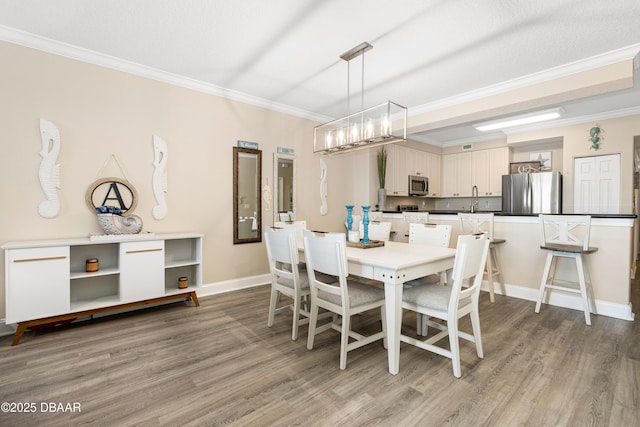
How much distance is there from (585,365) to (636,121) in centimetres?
459

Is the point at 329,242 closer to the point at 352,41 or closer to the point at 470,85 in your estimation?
the point at 352,41

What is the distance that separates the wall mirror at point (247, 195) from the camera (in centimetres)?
407

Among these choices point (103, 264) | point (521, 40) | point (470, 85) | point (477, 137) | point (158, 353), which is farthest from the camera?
point (477, 137)

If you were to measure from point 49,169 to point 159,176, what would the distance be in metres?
0.94

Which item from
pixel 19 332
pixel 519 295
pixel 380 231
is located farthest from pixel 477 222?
pixel 19 332

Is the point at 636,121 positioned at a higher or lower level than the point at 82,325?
higher

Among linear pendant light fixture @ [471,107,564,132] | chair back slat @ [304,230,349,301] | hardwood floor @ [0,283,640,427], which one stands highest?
linear pendant light fixture @ [471,107,564,132]

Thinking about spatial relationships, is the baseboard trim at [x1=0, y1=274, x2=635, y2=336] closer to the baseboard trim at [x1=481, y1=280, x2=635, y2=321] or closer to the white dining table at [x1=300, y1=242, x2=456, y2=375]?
the baseboard trim at [x1=481, y1=280, x2=635, y2=321]

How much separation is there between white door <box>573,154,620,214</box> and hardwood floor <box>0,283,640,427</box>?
116 inches

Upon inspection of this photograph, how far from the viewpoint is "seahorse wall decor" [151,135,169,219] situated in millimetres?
3418

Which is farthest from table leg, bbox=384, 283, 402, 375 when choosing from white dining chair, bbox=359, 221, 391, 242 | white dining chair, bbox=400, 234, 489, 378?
white dining chair, bbox=359, 221, 391, 242

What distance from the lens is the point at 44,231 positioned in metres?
2.82

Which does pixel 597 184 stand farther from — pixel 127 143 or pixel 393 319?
pixel 127 143

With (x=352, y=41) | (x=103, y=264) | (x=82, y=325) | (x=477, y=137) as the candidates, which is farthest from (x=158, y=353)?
(x=477, y=137)
